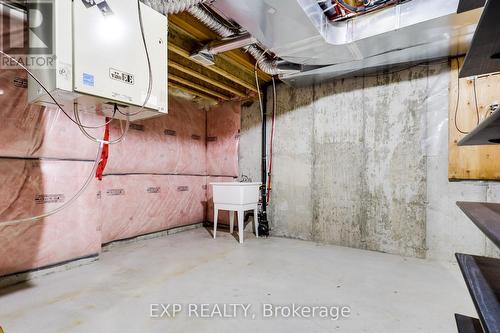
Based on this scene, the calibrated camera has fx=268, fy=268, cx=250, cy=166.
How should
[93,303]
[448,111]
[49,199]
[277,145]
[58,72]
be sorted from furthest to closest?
[277,145] → [448,111] → [49,199] → [93,303] → [58,72]

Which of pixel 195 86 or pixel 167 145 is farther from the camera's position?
pixel 167 145

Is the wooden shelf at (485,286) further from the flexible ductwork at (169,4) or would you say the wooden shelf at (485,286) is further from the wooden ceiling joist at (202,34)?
the wooden ceiling joist at (202,34)

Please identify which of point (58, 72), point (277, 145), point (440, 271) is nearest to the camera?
point (58, 72)

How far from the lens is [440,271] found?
2.36 metres

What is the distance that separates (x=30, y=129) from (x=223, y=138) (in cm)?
255

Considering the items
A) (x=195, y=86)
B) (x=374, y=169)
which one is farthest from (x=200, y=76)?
(x=374, y=169)

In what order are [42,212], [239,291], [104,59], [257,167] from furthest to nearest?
[257,167] → [42,212] → [239,291] → [104,59]

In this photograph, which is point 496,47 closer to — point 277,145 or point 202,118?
point 277,145

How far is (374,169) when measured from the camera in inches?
118

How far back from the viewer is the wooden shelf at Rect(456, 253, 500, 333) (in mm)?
716

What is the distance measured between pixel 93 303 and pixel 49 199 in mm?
992

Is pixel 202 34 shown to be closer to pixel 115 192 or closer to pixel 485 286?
pixel 115 192

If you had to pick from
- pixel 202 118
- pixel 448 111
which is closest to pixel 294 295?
pixel 448 111

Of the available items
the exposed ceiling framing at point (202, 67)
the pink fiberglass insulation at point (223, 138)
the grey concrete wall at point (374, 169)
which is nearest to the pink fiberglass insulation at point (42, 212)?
the exposed ceiling framing at point (202, 67)
